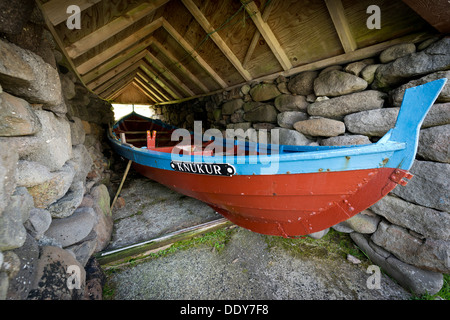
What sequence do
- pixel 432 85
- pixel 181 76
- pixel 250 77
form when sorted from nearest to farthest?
pixel 432 85 < pixel 250 77 < pixel 181 76

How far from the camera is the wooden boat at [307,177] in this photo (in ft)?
4.05

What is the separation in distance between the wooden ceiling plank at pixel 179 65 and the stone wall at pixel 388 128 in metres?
2.40

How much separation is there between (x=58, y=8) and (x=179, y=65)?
9.39ft

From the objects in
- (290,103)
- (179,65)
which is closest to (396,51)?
(290,103)

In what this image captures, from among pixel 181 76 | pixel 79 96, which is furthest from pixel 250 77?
pixel 79 96

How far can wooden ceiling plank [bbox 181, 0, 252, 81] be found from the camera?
104 inches

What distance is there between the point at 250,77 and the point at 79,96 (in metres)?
3.32

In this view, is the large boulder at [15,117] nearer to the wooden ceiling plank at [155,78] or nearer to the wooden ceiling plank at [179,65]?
the wooden ceiling plank at [179,65]

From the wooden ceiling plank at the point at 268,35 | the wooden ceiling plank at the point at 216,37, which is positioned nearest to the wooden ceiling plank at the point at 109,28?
the wooden ceiling plank at the point at 216,37

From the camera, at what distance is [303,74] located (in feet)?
9.09

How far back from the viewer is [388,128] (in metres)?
1.96

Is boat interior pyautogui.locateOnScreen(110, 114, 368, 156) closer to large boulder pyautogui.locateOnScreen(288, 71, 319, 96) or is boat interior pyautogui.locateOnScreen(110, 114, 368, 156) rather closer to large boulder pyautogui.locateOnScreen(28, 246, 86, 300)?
large boulder pyautogui.locateOnScreen(288, 71, 319, 96)

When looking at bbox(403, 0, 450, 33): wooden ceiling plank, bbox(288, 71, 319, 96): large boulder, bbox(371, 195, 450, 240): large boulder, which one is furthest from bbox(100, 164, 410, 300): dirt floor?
bbox(403, 0, 450, 33): wooden ceiling plank
